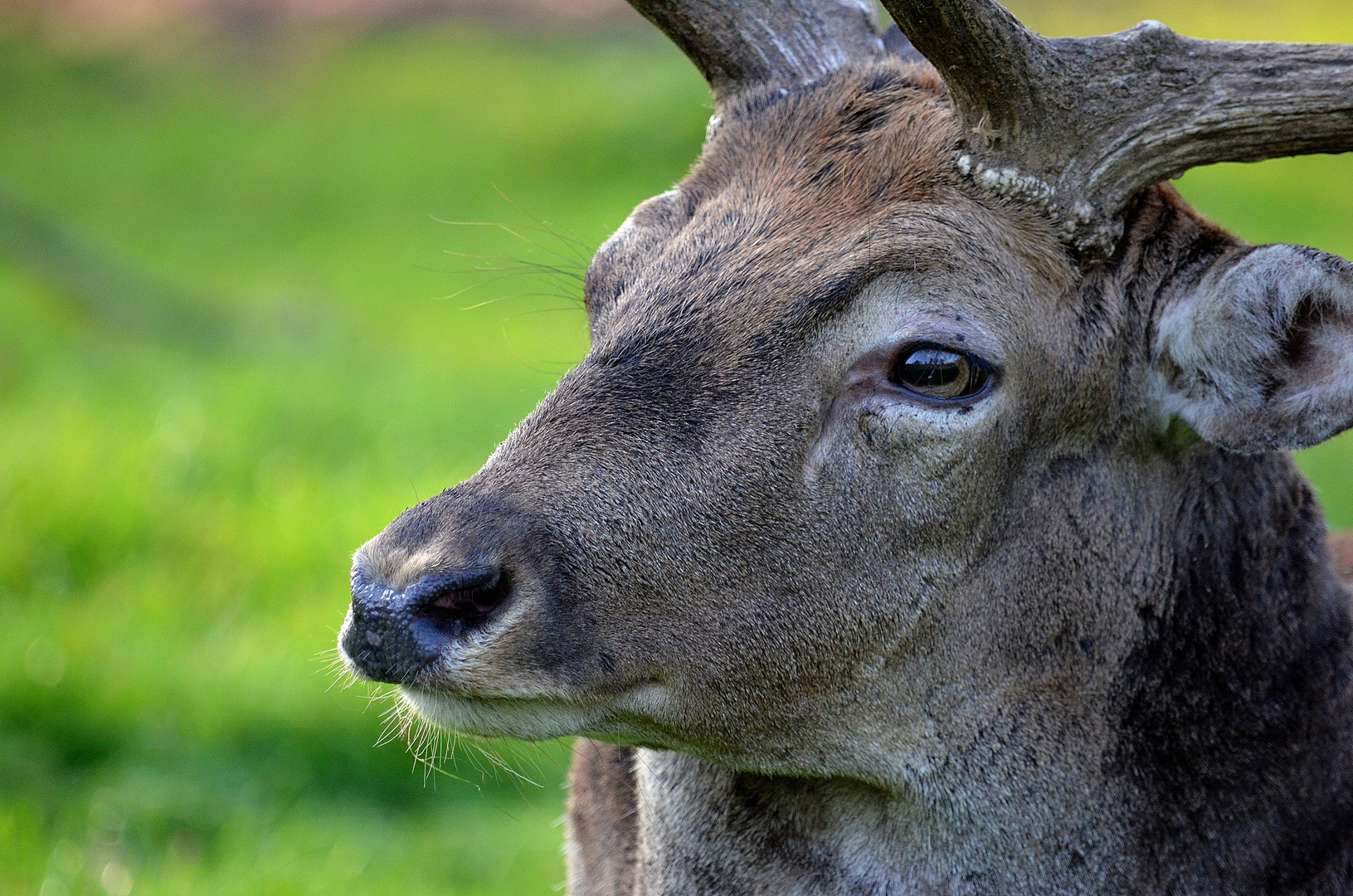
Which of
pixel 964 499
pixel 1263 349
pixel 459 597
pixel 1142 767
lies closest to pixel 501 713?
pixel 459 597

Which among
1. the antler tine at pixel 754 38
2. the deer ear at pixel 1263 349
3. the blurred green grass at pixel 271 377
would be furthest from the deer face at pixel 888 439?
the blurred green grass at pixel 271 377

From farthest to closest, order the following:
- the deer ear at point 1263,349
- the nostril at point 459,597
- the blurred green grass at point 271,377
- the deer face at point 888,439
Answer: the blurred green grass at point 271,377, the deer ear at point 1263,349, the deer face at point 888,439, the nostril at point 459,597

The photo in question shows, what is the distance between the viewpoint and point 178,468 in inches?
315

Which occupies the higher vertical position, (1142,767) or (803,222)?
(803,222)

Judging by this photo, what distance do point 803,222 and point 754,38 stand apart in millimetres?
825

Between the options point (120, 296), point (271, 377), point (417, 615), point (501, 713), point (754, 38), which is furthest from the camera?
point (120, 296)

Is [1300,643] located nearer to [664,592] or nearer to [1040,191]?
[1040,191]

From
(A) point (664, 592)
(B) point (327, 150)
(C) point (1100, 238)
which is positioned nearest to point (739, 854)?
(A) point (664, 592)

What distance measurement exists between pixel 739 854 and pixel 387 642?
119cm

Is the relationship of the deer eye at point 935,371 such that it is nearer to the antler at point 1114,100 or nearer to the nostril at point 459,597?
the antler at point 1114,100

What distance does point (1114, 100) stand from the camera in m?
3.17

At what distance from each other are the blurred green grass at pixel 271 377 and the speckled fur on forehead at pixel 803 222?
0.51 metres

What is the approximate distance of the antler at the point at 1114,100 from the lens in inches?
122

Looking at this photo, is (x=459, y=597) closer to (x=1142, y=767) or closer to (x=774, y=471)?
(x=774, y=471)
